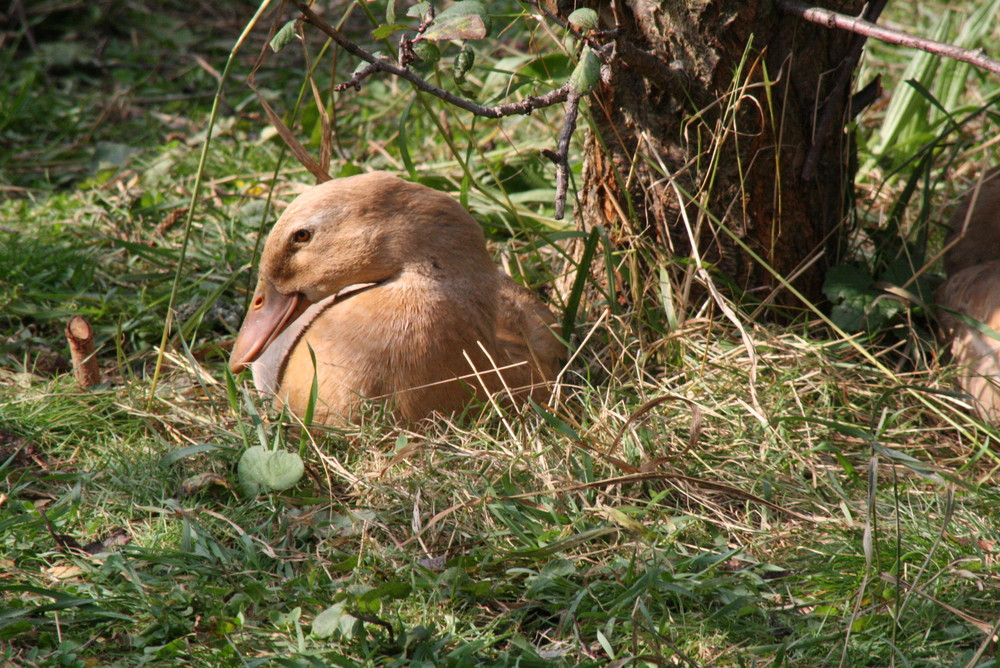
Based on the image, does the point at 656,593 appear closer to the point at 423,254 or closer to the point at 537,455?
the point at 537,455

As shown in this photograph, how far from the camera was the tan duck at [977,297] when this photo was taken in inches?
108

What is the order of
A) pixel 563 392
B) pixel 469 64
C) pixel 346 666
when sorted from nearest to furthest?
pixel 346 666
pixel 469 64
pixel 563 392

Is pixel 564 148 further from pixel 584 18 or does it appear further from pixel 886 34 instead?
pixel 886 34

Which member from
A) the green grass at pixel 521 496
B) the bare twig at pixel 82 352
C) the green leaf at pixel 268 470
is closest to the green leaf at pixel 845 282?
the green grass at pixel 521 496

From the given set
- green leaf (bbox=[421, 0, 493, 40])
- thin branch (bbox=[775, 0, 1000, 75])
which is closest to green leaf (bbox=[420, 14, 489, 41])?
green leaf (bbox=[421, 0, 493, 40])

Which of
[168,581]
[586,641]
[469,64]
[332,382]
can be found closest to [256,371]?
[332,382]

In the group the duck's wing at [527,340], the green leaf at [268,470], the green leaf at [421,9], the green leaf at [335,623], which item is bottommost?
the green leaf at [268,470]

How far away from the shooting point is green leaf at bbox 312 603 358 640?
1.88 m

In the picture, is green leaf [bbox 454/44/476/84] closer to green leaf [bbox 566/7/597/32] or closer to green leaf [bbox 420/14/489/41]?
green leaf [bbox 420/14/489/41]

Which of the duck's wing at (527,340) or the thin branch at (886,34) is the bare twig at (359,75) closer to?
the duck's wing at (527,340)

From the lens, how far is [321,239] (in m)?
2.65

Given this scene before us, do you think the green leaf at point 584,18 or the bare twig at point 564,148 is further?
the bare twig at point 564,148

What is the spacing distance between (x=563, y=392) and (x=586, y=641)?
40.8 inches

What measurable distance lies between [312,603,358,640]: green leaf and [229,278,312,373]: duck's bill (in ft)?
3.47
